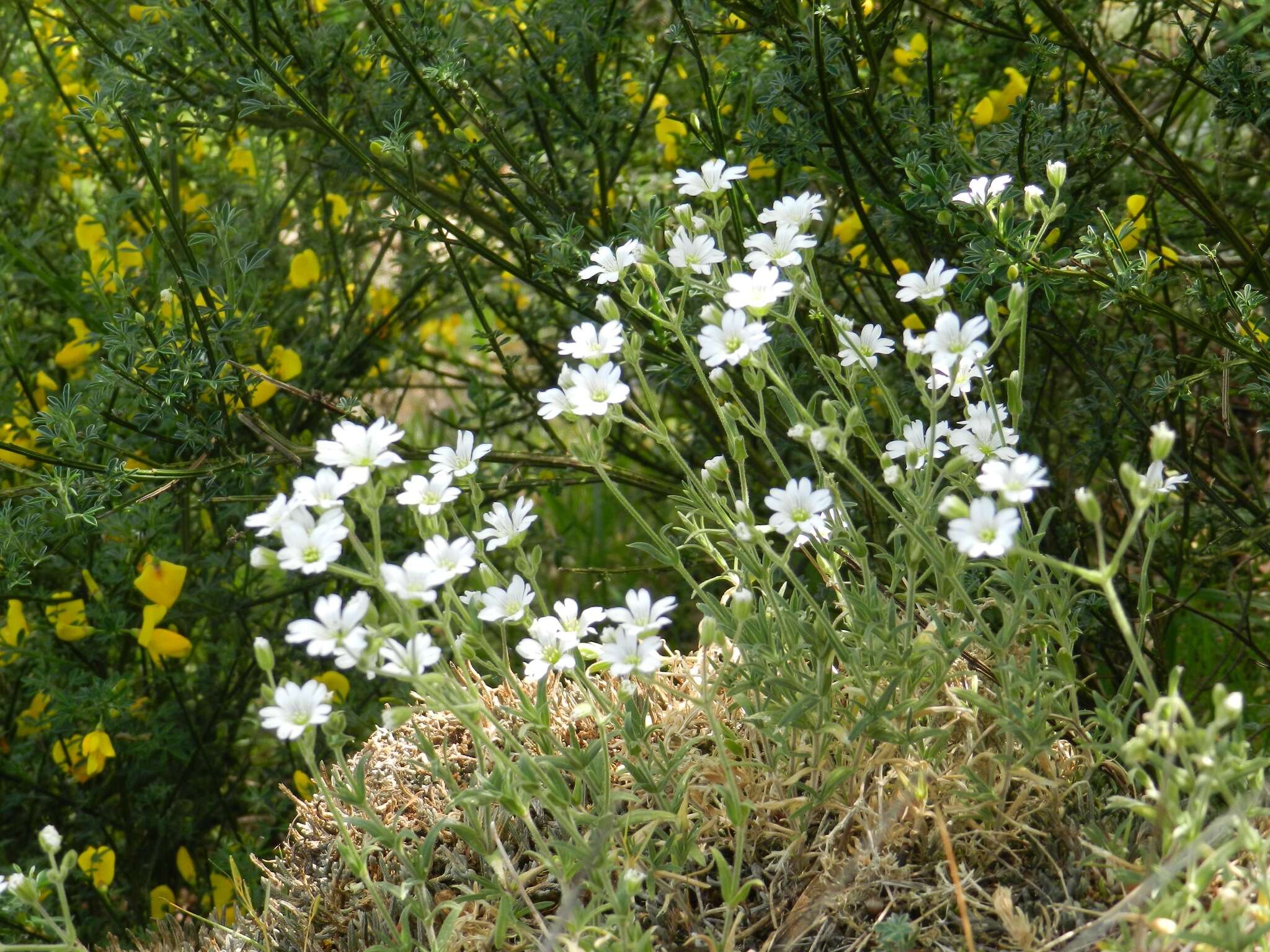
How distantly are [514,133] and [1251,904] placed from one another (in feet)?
6.21

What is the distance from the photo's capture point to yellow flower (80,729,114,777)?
2143mm

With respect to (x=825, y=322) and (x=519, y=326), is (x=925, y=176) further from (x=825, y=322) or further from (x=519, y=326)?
(x=519, y=326)

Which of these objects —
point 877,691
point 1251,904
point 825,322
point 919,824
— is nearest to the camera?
point 1251,904

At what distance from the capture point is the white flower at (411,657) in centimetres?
117

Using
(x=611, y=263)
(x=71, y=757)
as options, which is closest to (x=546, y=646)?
(x=611, y=263)

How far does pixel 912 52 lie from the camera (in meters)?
2.51

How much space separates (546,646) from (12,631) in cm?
135

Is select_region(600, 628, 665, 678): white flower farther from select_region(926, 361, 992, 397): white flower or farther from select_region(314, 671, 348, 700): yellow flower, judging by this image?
select_region(314, 671, 348, 700): yellow flower

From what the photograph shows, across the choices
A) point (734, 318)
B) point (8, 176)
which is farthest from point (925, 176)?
point (8, 176)

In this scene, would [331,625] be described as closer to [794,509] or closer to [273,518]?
[273,518]

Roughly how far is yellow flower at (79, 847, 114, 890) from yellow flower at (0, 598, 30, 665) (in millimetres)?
385

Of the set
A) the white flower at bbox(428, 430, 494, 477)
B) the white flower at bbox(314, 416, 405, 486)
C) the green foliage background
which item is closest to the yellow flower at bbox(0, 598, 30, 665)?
the green foliage background

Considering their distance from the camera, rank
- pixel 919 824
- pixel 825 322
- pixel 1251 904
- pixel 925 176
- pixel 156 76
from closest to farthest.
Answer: pixel 1251 904, pixel 919 824, pixel 925 176, pixel 825 322, pixel 156 76

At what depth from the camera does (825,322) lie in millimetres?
2035
